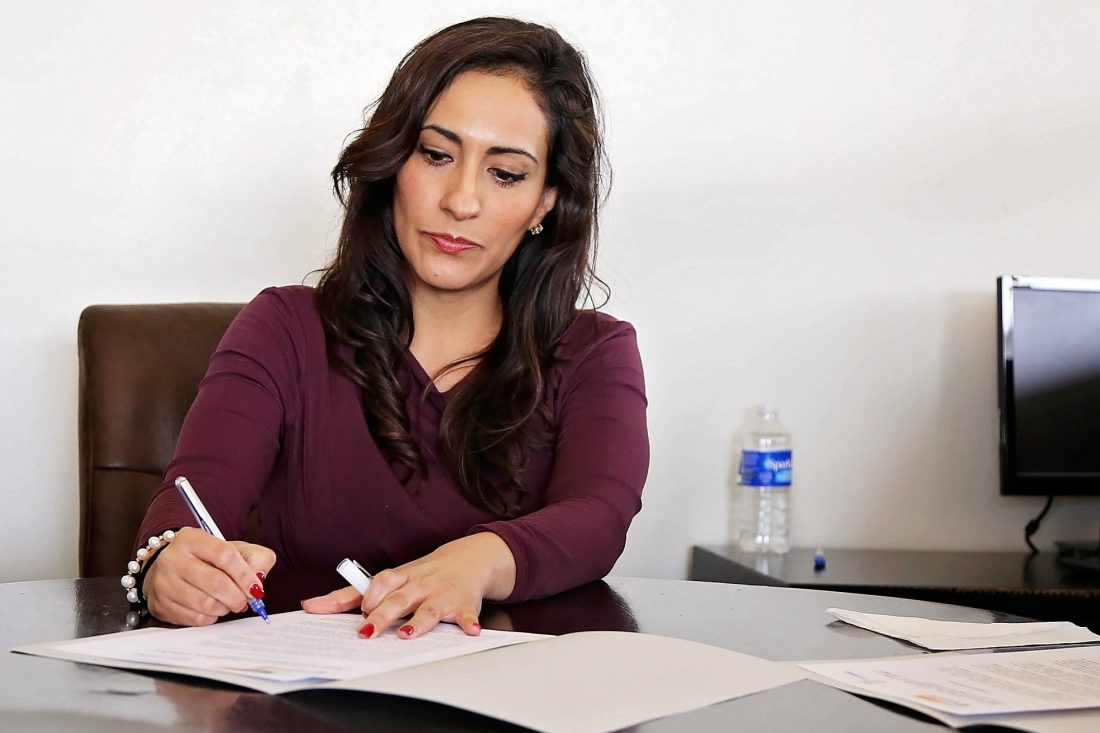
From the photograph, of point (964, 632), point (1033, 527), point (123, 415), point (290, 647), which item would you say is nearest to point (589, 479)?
point (964, 632)

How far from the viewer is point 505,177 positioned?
5.57 feet

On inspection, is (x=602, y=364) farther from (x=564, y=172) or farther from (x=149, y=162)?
(x=149, y=162)

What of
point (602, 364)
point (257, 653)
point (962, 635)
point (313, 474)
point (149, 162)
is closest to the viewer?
Result: point (257, 653)

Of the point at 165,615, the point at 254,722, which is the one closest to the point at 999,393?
the point at 165,615

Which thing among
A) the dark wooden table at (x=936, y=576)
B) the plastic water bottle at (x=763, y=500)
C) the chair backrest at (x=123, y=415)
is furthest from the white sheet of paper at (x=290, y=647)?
the plastic water bottle at (x=763, y=500)

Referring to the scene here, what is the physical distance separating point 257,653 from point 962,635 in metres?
0.60

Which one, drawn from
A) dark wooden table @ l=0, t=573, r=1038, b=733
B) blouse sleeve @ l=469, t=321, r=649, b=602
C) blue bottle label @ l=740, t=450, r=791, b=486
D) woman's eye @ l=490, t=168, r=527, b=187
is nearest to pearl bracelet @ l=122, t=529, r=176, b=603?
dark wooden table @ l=0, t=573, r=1038, b=733

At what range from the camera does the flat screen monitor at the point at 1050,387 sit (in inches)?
101

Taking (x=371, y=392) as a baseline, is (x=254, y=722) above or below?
below

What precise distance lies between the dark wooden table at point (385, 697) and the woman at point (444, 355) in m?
0.21

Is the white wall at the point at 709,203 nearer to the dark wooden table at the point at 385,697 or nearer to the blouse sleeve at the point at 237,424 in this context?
the blouse sleeve at the point at 237,424

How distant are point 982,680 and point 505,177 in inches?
41.7

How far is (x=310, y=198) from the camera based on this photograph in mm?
2463

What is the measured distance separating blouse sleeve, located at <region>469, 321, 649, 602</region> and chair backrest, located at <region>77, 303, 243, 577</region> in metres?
0.62
